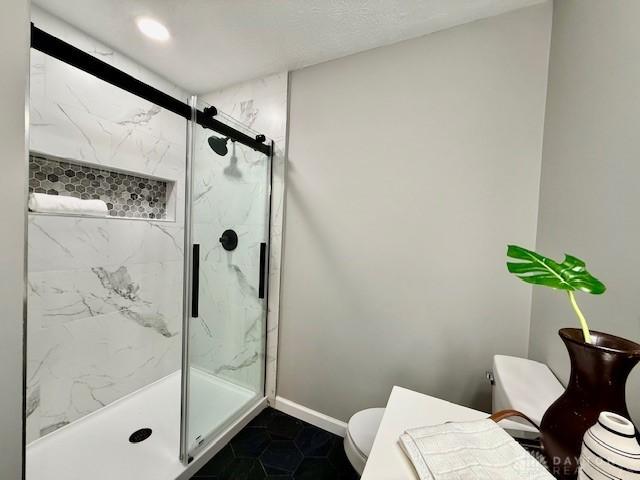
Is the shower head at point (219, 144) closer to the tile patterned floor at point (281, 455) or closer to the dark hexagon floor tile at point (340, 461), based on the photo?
the tile patterned floor at point (281, 455)

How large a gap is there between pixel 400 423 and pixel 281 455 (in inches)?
44.1

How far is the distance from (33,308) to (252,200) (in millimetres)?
1348

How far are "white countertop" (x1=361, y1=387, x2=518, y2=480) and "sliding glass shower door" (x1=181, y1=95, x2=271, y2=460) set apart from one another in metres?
1.09

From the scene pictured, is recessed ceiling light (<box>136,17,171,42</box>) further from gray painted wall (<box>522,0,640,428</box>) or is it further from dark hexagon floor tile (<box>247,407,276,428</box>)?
dark hexagon floor tile (<box>247,407,276,428</box>)

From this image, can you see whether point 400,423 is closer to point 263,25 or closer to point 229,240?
point 229,240

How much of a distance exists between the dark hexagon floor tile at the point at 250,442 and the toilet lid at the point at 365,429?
726 millimetres

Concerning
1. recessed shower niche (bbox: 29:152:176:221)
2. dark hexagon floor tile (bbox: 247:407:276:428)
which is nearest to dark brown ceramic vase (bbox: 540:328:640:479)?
dark hexagon floor tile (bbox: 247:407:276:428)

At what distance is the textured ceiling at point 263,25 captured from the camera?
4.14ft

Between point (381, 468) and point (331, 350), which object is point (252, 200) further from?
point (381, 468)

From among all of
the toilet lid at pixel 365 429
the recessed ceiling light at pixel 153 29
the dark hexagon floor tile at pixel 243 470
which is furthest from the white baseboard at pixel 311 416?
the recessed ceiling light at pixel 153 29

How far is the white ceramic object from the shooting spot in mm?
407

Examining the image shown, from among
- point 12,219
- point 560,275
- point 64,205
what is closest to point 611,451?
point 560,275

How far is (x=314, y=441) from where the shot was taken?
160 centimetres

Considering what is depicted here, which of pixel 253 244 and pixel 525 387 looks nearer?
pixel 525 387
